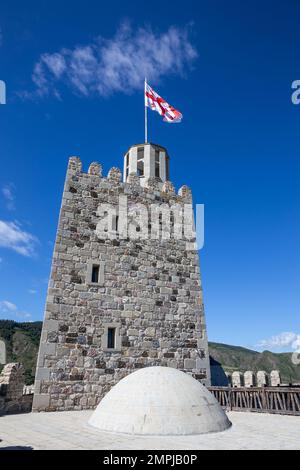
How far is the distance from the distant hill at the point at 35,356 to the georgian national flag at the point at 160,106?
3093 centimetres

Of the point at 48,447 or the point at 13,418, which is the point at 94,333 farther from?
the point at 48,447

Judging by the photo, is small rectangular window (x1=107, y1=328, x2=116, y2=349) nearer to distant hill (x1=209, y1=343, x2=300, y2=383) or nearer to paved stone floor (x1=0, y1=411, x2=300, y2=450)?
paved stone floor (x1=0, y1=411, x2=300, y2=450)

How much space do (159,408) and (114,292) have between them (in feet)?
20.9

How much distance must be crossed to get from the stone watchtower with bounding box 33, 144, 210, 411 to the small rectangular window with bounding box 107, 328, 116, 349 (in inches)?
1.3

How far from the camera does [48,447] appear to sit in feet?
18.6

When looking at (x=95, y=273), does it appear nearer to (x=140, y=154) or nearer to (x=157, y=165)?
(x=157, y=165)

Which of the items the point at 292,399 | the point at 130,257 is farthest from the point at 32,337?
the point at 292,399

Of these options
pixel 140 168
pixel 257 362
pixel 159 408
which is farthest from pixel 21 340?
pixel 159 408

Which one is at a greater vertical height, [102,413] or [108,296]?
[108,296]

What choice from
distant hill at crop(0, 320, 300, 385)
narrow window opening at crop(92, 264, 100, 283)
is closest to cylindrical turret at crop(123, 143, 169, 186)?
narrow window opening at crop(92, 264, 100, 283)

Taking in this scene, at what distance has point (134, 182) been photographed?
1508 cm

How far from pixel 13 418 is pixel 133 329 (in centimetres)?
488

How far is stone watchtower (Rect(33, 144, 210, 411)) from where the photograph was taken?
37.5 feet

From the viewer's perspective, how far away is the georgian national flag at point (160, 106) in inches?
662
